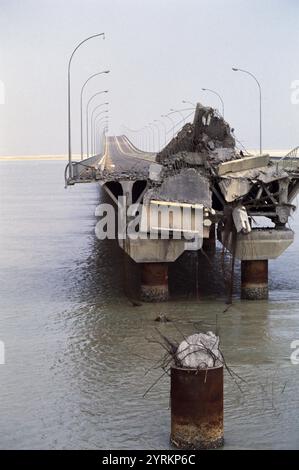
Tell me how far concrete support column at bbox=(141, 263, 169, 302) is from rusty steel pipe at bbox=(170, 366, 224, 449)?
1989 centimetres

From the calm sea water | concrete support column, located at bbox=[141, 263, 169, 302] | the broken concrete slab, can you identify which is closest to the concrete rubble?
the calm sea water

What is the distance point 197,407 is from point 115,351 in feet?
42.0

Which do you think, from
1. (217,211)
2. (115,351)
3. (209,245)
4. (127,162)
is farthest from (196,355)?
(127,162)

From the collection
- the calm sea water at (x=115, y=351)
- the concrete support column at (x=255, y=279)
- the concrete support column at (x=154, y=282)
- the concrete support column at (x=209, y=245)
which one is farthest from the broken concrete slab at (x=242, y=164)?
the concrete support column at (x=209, y=245)

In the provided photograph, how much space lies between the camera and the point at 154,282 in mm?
37938

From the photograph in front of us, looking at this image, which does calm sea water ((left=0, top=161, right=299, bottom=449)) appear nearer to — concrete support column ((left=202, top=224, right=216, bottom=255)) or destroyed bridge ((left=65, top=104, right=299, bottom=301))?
destroyed bridge ((left=65, top=104, right=299, bottom=301))

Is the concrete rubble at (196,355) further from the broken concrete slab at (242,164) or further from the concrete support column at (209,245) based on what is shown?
the concrete support column at (209,245)

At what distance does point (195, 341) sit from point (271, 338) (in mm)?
14402

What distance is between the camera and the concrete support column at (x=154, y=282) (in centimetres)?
3775

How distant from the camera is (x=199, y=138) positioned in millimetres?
43156

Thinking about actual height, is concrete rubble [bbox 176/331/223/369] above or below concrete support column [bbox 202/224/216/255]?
above

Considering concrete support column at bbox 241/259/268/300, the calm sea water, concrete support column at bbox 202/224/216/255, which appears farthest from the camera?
concrete support column at bbox 202/224/216/255

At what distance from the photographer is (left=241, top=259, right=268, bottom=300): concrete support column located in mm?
37906
